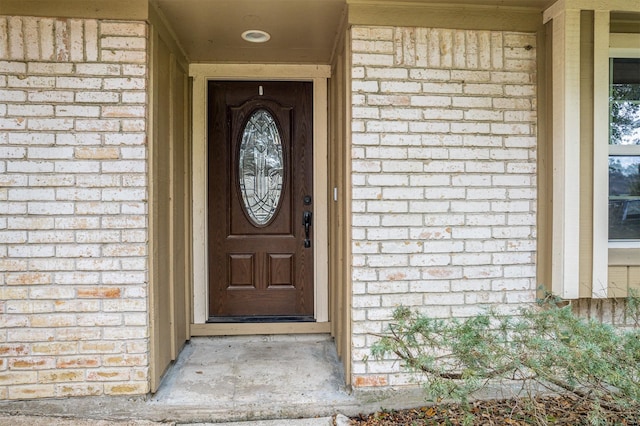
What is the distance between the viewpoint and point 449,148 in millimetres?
2605

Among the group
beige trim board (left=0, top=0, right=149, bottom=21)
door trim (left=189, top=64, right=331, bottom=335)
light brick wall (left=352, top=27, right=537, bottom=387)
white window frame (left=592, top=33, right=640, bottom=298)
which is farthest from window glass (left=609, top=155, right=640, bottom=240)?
beige trim board (left=0, top=0, right=149, bottom=21)

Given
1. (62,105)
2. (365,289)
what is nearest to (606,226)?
(365,289)

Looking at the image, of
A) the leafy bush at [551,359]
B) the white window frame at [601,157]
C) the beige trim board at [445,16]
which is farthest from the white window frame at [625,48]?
the leafy bush at [551,359]

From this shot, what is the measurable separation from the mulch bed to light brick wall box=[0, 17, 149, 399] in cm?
148

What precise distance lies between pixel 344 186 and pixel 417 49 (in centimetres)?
96

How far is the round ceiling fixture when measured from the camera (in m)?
2.89

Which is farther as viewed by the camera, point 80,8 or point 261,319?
point 261,319

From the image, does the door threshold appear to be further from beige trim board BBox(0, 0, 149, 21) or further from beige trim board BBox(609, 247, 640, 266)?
beige trim board BBox(0, 0, 149, 21)

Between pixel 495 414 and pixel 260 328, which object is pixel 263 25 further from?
pixel 495 414

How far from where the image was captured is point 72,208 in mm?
2447

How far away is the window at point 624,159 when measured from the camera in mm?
2625

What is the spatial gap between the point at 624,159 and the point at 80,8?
11.2 ft

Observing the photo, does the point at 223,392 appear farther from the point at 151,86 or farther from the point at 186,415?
the point at 151,86

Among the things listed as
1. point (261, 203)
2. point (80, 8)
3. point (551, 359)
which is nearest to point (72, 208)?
point (80, 8)
